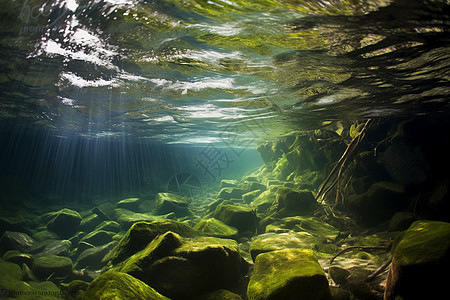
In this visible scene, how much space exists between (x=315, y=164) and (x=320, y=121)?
458cm

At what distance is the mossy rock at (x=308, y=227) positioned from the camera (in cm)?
1062

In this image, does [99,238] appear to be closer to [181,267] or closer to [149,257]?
A: [149,257]

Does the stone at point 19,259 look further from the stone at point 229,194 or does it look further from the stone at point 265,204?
the stone at point 229,194

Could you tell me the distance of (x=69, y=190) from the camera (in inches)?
1096

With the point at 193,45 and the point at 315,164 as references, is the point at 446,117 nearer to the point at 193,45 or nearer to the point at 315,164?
the point at 315,164

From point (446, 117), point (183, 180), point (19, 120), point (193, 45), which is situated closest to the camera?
point (193, 45)

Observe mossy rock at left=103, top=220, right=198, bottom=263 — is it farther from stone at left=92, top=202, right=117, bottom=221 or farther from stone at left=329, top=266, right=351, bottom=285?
stone at left=92, top=202, right=117, bottom=221

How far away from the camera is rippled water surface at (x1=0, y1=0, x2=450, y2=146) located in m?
4.59

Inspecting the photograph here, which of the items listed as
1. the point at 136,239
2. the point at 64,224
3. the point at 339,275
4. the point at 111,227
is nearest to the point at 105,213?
the point at 64,224

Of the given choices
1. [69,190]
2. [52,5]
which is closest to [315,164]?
[52,5]

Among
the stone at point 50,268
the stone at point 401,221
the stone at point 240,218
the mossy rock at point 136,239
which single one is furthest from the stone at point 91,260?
the stone at point 401,221

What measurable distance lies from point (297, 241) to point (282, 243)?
3.10ft

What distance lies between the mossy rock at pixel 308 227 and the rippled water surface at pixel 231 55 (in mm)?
6578

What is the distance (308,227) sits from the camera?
11.3m
